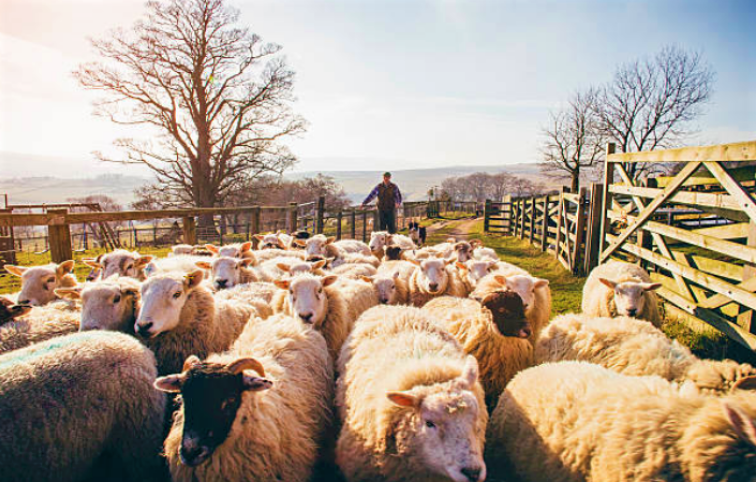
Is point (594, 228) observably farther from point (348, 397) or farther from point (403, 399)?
point (403, 399)

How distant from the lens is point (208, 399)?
6.64ft

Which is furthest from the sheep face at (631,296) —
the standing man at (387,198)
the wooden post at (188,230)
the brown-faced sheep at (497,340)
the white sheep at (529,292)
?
the wooden post at (188,230)

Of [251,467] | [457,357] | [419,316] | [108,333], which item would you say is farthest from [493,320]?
[108,333]

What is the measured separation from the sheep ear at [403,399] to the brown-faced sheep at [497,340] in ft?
4.61

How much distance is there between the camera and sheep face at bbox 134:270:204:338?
10.3ft

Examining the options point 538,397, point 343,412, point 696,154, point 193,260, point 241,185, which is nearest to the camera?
point 538,397

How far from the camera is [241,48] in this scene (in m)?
19.5

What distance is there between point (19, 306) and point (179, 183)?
60.2ft

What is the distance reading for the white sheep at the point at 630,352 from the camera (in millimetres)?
2389

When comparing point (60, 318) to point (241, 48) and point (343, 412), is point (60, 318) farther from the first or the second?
point (241, 48)

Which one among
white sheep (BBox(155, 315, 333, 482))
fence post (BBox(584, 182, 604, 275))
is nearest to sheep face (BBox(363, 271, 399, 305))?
white sheep (BBox(155, 315, 333, 482))

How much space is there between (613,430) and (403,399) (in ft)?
3.65

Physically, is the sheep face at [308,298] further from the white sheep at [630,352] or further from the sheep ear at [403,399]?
the white sheep at [630,352]

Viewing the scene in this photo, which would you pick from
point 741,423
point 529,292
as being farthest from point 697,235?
point 741,423
